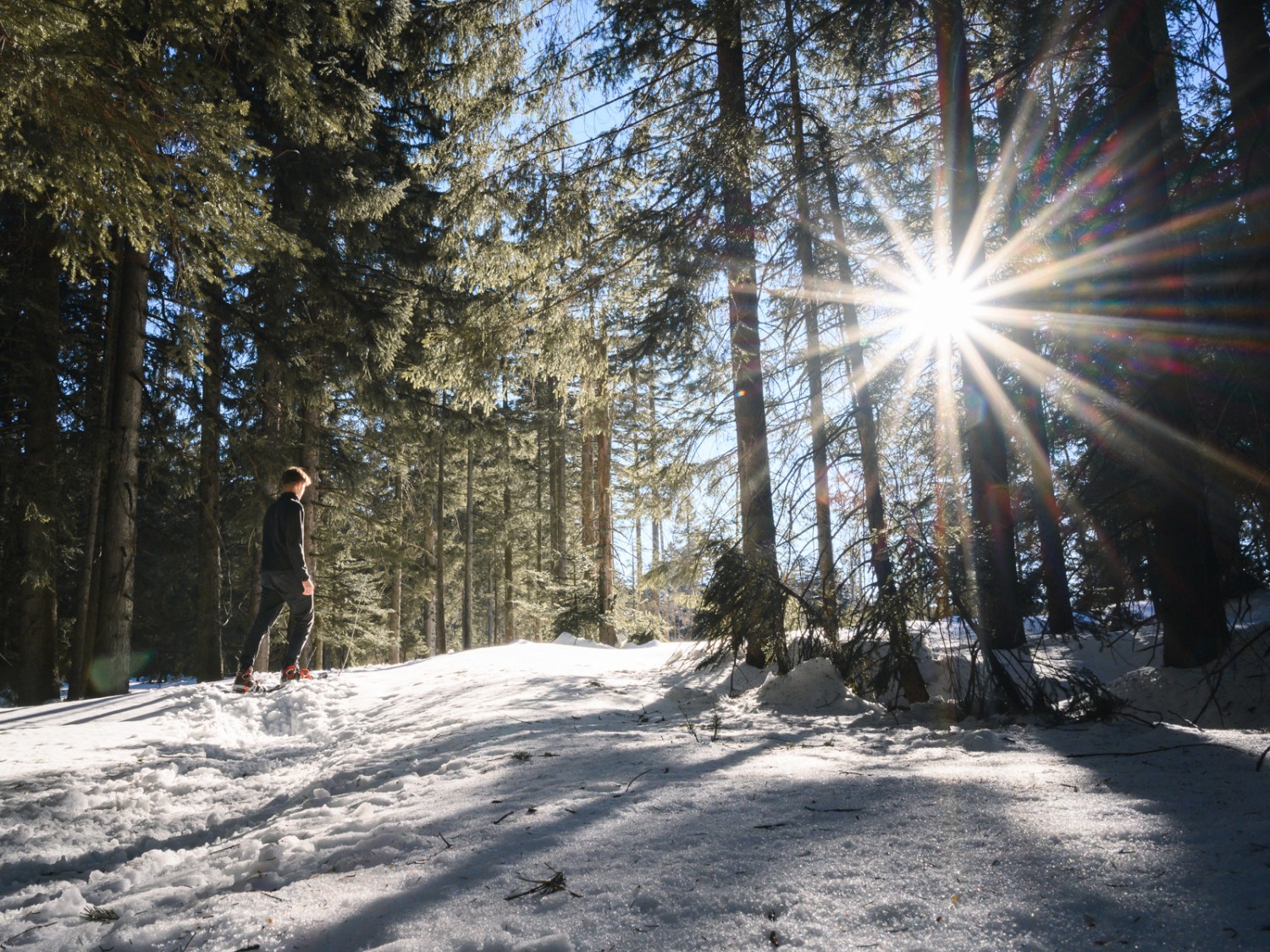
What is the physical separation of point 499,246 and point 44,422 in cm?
827

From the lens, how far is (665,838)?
199cm

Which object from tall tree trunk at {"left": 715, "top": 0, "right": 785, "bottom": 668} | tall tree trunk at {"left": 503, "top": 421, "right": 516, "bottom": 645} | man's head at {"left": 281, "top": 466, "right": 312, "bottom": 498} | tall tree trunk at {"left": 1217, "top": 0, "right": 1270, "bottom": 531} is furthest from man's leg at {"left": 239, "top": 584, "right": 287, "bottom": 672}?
tall tree trunk at {"left": 503, "top": 421, "right": 516, "bottom": 645}

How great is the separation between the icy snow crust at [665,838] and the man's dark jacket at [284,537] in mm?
2637

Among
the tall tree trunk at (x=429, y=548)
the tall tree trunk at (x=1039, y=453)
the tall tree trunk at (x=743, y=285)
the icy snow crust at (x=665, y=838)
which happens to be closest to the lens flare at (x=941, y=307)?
the tall tree trunk at (x=1039, y=453)

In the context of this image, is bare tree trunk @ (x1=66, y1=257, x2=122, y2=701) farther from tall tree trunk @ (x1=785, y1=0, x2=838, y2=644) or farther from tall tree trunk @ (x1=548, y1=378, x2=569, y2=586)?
tall tree trunk @ (x1=548, y1=378, x2=569, y2=586)

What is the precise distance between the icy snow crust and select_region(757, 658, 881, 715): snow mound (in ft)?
0.13

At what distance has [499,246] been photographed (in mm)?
7430

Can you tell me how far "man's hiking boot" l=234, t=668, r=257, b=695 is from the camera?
20.9 ft

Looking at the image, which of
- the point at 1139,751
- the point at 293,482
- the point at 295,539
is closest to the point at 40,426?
the point at 293,482

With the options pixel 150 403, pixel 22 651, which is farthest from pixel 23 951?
pixel 22 651

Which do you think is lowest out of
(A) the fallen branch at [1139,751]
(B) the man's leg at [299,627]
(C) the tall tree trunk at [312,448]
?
(A) the fallen branch at [1139,751]

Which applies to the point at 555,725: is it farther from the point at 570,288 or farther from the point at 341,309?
the point at 341,309

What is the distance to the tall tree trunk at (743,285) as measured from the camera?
19.4ft

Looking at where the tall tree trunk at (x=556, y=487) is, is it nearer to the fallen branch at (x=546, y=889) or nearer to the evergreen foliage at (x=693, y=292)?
the evergreen foliage at (x=693, y=292)
